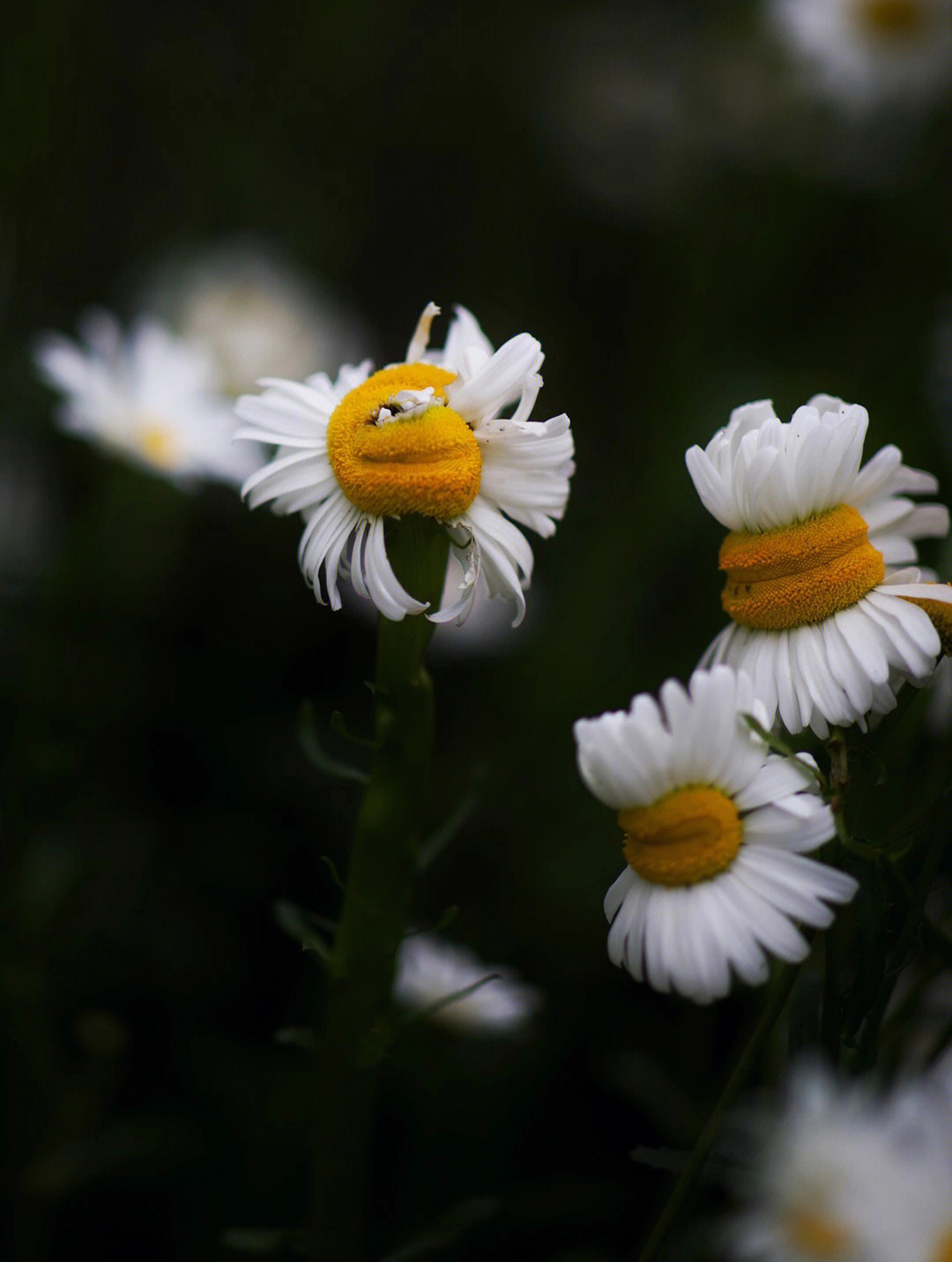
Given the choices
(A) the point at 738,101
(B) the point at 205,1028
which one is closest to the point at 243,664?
(B) the point at 205,1028

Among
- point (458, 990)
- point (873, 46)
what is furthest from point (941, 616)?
point (873, 46)

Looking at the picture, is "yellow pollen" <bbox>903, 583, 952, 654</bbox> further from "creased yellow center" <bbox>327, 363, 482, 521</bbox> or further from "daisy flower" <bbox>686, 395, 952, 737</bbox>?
"creased yellow center" <bbox>327, 363, 482, 521</bbox>

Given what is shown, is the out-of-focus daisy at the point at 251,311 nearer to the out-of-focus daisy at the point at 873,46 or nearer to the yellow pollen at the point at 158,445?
the yellow pollen at the point at 158,445

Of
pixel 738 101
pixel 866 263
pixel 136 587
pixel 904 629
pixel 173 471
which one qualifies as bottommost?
pixel 904 629

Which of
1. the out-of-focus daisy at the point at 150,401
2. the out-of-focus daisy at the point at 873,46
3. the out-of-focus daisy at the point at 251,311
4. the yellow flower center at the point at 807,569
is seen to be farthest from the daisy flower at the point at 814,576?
the out-of-focus daisy at the point at 873,46

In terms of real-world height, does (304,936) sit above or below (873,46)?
below

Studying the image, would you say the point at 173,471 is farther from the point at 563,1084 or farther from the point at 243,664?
the point at 563,1084

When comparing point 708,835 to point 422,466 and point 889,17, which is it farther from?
point 889,17
